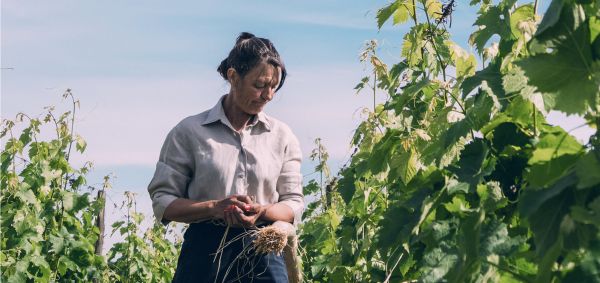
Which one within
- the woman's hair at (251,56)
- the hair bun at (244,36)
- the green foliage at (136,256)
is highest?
the hair bun at (244,36)

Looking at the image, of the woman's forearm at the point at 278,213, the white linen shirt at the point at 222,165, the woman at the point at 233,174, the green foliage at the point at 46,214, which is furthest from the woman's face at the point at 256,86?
the green foliage at the point at 46,214

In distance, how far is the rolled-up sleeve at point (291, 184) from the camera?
4453 mm

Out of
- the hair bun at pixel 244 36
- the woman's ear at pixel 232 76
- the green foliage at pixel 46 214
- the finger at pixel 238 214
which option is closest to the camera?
the finger at pixel 238 214

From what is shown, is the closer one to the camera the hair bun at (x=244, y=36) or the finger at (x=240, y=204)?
Answer: the finger at (x=240, y=204)

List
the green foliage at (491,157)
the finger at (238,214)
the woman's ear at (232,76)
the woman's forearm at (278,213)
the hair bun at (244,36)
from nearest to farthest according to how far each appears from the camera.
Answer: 1. the green foliage at (491,157)
2. the finger at (238,214)
3. the woman's forearm at (278,213)
4. the woman's ear at (232,76)
5. the hair bun at (244,36)

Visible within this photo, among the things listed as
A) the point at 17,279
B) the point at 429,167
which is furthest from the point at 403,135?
the point at 17,279

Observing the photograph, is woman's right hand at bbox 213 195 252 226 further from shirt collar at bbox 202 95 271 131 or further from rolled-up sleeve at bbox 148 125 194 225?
shirt collar at bbox 202 95 271 131

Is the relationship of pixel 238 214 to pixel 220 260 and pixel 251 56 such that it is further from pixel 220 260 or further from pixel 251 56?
pixel 251 56

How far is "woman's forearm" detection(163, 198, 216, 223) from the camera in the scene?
13.7 feet

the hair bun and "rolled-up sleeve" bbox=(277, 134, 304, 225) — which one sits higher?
the hair bun

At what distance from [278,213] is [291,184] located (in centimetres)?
22

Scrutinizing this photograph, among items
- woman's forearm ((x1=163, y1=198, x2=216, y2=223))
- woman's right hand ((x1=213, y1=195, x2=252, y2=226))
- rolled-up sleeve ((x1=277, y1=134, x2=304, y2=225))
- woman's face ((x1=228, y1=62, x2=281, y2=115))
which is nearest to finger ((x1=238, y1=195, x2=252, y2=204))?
woman's right hand ((x1=213, y1=195, x2=252, y2=226))

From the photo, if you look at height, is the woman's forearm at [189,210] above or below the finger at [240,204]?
below

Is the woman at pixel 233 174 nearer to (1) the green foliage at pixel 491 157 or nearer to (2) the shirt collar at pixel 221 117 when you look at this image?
(2) the shirt collar at pixel 221 117
